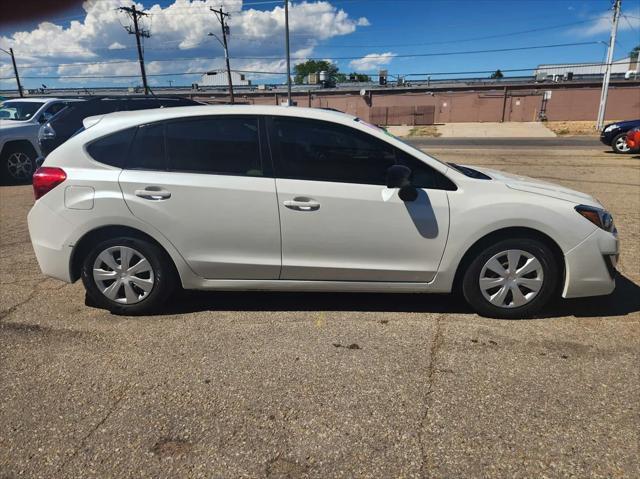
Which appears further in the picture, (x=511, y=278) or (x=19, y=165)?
(x=19, y=165)

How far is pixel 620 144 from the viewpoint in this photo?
1510cm

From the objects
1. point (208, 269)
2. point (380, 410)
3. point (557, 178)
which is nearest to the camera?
point (380, 410)

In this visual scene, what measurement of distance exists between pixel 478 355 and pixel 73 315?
317 centimetres

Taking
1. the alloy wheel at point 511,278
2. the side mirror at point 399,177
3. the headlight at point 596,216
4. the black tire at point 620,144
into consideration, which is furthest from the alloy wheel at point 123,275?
the black tire at point 620,144

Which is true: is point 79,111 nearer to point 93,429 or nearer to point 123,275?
point 123,275

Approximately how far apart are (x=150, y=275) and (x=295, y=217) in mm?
1253

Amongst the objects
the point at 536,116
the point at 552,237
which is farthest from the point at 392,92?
the point at 552,237

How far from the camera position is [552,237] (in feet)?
11.3

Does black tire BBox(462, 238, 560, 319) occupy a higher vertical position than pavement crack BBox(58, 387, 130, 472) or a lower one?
higher

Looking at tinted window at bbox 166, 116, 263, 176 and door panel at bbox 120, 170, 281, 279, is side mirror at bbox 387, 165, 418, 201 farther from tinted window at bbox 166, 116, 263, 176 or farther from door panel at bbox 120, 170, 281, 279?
tinted window at bbox 166, 116, 263, 176

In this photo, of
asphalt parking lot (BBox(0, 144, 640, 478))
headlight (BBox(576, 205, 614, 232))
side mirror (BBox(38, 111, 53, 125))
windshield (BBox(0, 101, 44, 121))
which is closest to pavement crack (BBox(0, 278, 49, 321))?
asphalt parking lot (BBox(0, 144, 640, 478))

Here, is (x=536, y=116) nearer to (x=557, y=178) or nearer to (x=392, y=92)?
(x=392, y=92)

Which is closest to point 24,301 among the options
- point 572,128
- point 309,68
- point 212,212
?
point 212,212

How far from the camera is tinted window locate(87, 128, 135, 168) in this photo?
11.8 feet
